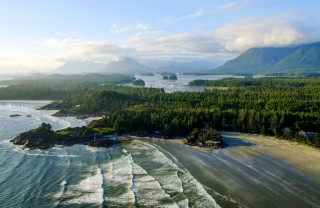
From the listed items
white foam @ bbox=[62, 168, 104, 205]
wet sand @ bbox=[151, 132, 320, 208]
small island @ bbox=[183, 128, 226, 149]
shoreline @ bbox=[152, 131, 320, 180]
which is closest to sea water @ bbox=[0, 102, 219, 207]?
white foam @ bbox=[62, 168, 104, 205]

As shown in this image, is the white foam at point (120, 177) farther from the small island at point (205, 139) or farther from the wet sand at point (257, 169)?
the small island at point (205, 139)

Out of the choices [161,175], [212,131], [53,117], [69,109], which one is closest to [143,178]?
[161,175]

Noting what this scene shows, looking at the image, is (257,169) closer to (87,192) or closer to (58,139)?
(87,192)

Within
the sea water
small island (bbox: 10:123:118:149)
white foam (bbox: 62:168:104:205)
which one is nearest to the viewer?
white foam (bbox: 62:168:104:205)

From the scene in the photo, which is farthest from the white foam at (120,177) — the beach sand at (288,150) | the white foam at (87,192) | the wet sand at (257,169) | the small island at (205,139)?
the beach sand at (288,150)

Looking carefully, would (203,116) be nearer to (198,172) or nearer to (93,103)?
(198,172)

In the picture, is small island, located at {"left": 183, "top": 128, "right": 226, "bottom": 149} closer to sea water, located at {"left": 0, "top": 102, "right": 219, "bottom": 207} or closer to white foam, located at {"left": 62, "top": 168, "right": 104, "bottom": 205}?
sea water, located at {"left": 0, "top": 102, "right": 219, "bottom": 207}
